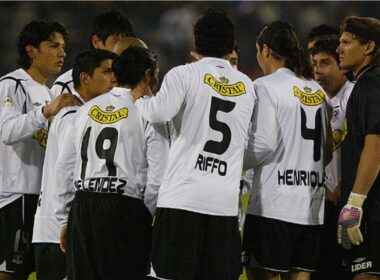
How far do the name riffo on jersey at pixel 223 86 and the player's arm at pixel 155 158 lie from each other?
16.0 inches

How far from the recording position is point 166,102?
4.59 m

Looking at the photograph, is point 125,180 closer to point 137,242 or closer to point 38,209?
point 137,242

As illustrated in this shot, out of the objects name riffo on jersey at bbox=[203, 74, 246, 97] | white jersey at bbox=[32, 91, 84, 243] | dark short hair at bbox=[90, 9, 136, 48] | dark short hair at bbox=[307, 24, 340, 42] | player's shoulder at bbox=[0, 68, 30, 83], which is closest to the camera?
name riffo on jersey at bbox=[203, 74, 246, 97]

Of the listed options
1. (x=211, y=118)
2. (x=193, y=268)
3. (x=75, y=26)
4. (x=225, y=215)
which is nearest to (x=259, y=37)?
(x=211, y=118)

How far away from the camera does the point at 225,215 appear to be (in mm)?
4699

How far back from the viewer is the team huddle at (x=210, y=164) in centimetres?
467

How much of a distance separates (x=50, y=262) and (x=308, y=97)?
205 cm

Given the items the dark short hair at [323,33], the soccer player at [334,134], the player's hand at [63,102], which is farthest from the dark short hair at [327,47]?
the player's hand at [63,102]

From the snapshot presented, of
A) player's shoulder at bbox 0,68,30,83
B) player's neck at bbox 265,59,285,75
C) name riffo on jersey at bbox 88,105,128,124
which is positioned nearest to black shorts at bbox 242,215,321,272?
player's neck at bbox 265,59,285,75

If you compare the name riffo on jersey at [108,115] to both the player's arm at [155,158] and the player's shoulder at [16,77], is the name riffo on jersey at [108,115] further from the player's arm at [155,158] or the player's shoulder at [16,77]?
the player's shoulder at [16,77]

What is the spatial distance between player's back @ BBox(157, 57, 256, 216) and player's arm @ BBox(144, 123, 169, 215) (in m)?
0.09

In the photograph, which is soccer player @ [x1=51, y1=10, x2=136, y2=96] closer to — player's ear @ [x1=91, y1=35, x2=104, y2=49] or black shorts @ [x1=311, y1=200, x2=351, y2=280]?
player's ear @ [x1=91, y1=35, x2=104, y2=49]

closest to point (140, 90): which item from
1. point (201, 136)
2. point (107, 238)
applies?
point (201, 136)

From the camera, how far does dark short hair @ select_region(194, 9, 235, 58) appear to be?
482 centimetres
